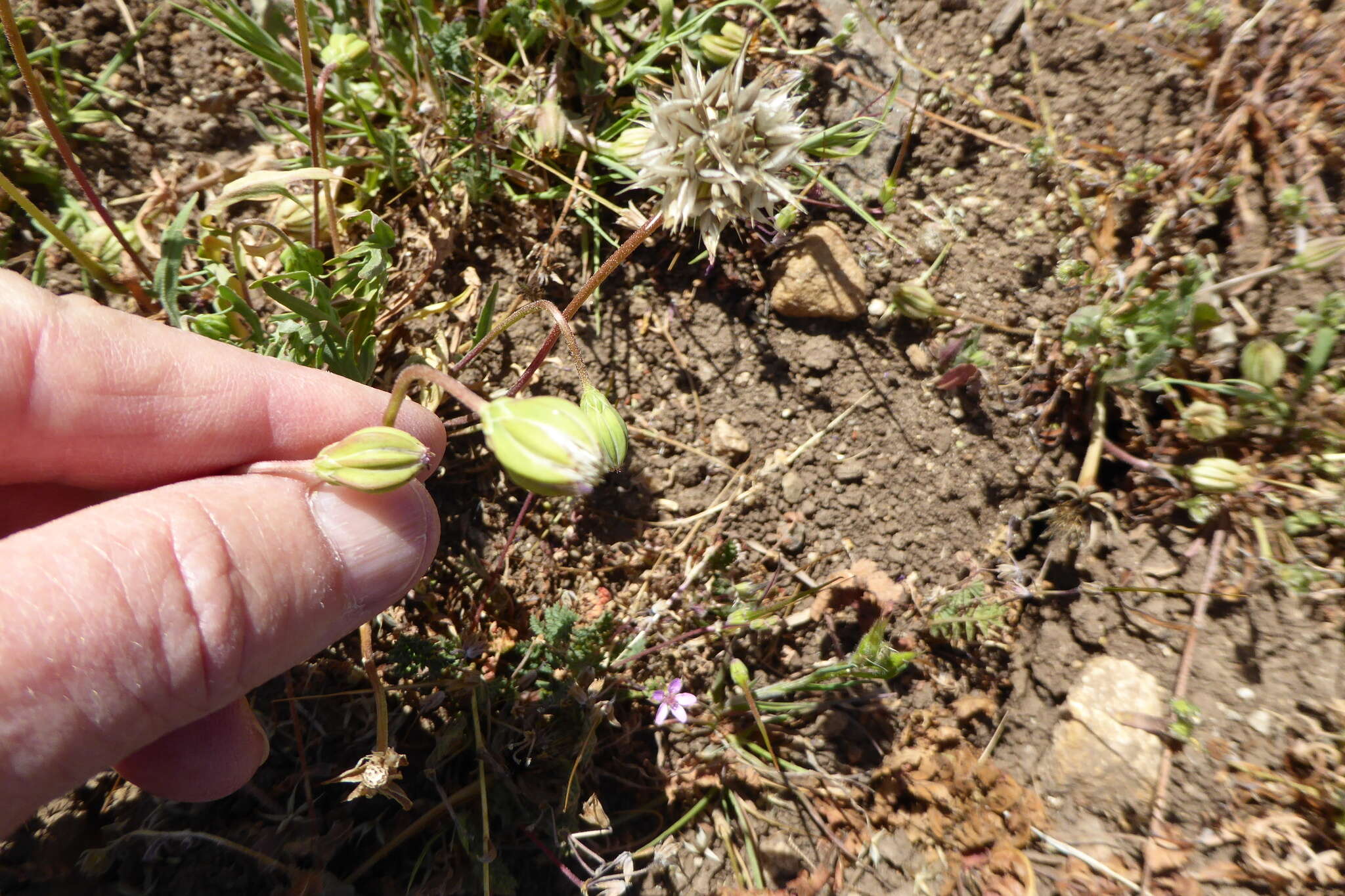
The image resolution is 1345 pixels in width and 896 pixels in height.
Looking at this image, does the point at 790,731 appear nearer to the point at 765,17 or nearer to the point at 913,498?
the point at 913,498

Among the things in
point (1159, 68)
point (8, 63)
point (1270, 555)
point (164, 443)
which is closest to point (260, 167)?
point (8, 63)

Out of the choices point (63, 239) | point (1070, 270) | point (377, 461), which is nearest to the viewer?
point (377, 461)

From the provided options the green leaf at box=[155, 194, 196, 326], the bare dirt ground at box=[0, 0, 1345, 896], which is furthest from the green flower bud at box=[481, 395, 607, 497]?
the green leaf at box=[155, 194, 196, 326]

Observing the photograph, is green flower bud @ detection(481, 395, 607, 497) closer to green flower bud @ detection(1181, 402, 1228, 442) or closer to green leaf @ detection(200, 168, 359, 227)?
green leaf @ detection(200, 168, 359, 227)

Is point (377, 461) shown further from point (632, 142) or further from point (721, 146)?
point (632, 142)

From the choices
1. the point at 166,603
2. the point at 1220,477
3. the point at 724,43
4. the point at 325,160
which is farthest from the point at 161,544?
the point at 1220,477

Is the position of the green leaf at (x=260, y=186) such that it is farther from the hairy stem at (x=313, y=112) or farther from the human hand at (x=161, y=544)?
the human hand at (x=161, y=544)

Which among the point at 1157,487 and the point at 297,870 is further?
the point at 1157,487

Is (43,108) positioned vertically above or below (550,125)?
below
